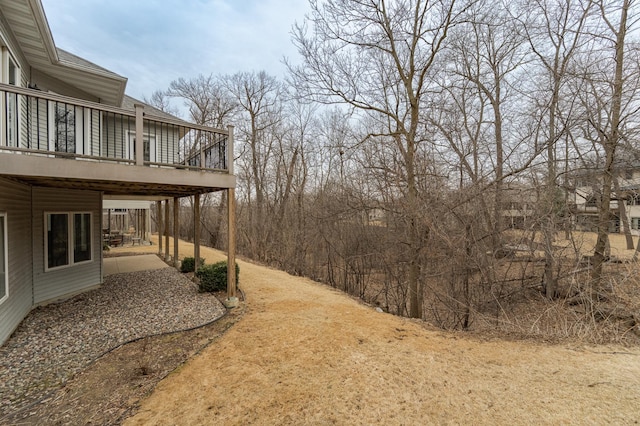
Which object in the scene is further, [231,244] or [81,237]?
[81,237]

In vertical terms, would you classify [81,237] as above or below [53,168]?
below

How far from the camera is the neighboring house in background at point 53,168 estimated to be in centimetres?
429

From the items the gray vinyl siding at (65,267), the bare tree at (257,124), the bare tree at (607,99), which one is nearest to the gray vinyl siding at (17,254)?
the gray vinyl siding at (65,267)

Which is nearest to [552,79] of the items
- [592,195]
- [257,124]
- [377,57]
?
[592,195]

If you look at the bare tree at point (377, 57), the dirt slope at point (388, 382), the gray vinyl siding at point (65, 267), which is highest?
the bare tree at point (377, 57)

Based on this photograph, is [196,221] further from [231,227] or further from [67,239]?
[67,239]

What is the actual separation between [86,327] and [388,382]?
5.07 meters

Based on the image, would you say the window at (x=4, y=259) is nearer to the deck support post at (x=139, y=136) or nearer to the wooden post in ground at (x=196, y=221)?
the deck support post at (x=139, y=136)

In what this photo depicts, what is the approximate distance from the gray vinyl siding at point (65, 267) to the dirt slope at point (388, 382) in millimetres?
4432

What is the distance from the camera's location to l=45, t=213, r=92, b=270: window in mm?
6410

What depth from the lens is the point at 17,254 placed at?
5047 millimetres

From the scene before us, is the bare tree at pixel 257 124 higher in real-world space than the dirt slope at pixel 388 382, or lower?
higher

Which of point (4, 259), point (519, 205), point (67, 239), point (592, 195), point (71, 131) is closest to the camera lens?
point (4, 259)

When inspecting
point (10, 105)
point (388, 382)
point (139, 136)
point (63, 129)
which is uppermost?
point (63, 129)
